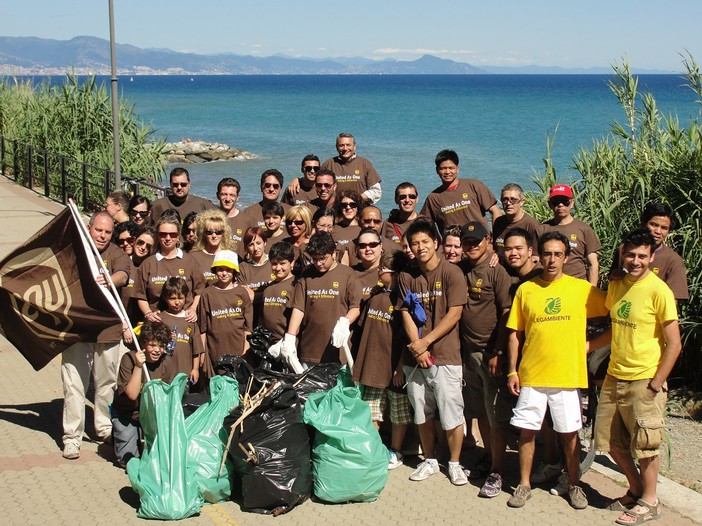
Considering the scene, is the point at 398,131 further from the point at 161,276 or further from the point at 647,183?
the point at 161,276

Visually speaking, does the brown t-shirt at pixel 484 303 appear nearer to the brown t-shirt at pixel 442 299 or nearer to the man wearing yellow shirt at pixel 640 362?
the brown t-shirt at pixel 442 299

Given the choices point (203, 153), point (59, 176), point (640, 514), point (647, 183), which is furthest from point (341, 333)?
point (203, 153)

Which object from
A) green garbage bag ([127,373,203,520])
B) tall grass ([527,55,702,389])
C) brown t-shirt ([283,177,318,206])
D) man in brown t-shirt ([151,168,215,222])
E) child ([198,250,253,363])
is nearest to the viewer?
green garbage bag ([127,373,203,520])

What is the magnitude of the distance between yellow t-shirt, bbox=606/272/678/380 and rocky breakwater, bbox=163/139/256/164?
1581 inches

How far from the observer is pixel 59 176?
19578 millimetres

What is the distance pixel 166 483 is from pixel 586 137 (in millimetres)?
48903

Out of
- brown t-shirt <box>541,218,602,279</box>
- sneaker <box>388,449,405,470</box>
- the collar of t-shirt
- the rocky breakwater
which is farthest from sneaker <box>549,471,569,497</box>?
the rocky breakwater

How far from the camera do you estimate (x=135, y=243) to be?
782cm

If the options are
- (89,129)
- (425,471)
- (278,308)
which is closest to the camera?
(425,471)

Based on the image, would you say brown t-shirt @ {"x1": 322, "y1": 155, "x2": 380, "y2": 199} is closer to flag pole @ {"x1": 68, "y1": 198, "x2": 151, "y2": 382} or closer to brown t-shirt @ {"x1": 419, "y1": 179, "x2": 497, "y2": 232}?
brown t-shirt @ {"x1": 419, "y1": 179, "x2": 497, "y2": 232}

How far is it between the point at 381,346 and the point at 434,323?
476mm

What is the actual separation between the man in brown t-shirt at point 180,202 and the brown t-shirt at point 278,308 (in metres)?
2.34

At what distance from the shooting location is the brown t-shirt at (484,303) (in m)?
6.20

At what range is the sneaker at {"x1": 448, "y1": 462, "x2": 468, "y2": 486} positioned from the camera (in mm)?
6223
